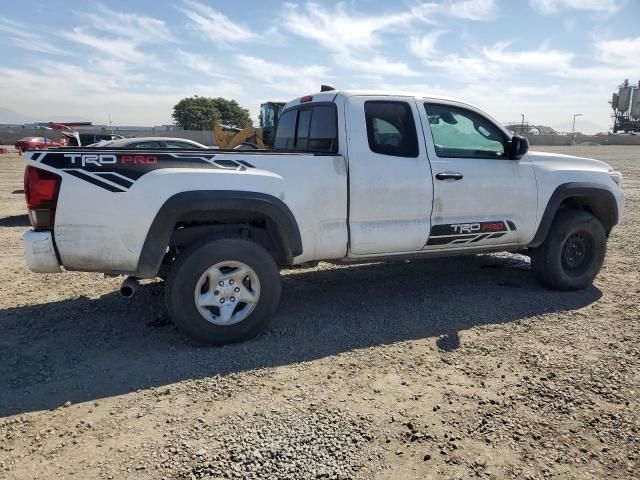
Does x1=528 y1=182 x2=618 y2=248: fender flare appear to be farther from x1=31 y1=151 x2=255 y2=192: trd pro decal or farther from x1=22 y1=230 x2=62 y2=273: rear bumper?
x1=22 y1=230 x2=62 y2=273: rear bumper

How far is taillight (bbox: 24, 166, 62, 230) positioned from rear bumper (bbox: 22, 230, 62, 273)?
129 mm

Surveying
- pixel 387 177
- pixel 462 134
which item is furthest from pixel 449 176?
pixel 387 177

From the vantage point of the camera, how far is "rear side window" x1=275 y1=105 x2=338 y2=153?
4445mm

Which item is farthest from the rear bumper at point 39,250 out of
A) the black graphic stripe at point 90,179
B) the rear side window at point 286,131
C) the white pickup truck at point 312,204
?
the rear side window at point 286,131

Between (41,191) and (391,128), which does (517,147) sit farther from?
(41,191)

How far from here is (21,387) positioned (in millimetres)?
3211

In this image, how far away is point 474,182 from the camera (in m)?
4.71

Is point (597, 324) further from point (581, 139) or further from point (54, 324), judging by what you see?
point (581, 139)

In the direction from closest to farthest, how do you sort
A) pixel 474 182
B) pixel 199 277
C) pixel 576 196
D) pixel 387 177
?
1. pixel 199 277
2. pixel 387 177
3. pixel 474 182
4. pixel 576 196

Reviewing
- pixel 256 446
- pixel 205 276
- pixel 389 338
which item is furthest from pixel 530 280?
pixel 256 446

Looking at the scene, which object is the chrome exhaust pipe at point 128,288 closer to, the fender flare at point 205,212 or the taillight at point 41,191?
the fender flare at point 205,212

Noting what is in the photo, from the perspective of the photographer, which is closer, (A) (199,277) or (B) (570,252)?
(A) (199,277)

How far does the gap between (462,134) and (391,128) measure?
0.82m

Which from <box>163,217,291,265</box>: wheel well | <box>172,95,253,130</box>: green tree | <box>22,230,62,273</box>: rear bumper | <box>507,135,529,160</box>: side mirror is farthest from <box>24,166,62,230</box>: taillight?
<box>172,95,253,130</box>: green tree
